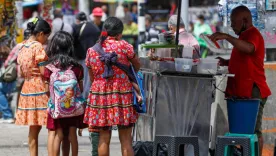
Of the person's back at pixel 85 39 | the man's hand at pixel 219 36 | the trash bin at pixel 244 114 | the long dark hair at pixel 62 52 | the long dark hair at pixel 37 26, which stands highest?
the long dark hair at pixel 37 26

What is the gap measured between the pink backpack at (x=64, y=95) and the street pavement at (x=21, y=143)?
1.85 m

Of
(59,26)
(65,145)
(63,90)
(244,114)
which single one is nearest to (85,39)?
(59,26)

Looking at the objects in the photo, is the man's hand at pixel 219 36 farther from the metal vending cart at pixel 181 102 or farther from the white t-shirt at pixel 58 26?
the white t-shirt at pixel 58 26

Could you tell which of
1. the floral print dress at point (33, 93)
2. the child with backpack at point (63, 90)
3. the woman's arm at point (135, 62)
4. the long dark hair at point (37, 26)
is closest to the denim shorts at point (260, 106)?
the woman's arm at point (135, 62)

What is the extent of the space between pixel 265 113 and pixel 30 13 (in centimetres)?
2712

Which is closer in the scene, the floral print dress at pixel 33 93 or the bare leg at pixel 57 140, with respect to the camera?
the bare leg at pixel 57 140

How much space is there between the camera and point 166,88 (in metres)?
7.98

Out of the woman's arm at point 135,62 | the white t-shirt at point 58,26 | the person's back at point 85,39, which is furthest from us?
the white t-shirt at point 58,26

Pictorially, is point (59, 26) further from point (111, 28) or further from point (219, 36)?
point (219, 36)

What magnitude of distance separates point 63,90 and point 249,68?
77.8 inches

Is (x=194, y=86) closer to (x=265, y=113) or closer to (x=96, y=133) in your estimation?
(x=96, y=133)

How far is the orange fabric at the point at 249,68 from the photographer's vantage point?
8016mm

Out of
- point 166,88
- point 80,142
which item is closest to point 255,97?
point 166,88

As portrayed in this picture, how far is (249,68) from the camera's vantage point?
316 inches
